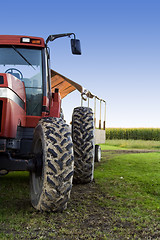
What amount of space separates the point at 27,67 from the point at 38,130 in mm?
1648

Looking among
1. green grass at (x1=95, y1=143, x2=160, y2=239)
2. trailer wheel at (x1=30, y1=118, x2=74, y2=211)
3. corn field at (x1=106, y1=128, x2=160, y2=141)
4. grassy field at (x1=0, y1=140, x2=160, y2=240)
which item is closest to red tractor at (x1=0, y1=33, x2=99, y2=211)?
trailer wheel at (x1=30, y1=118, x2=74, y2=211)

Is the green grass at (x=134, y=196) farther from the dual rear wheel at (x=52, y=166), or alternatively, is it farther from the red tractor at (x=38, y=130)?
the dual rear wheel at (x=52, y=166)

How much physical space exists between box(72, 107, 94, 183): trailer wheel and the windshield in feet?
3.08

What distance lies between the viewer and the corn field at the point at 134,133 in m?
35.2

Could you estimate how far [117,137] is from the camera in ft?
116

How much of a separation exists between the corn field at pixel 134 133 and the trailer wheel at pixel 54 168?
3190 centimetres

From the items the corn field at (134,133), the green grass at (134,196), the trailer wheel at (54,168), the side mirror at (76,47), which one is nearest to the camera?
the trailer wheel at (54,168)

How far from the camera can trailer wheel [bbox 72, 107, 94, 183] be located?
17.8ft

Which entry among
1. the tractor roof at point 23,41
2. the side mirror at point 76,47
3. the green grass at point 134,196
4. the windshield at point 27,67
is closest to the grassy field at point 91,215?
the green grass at point 134,196

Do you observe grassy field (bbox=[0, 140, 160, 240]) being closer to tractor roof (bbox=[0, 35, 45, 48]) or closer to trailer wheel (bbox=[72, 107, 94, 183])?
trailer wheel (bbox=[72, 107, 94, 183])

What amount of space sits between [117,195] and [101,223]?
5.17ft

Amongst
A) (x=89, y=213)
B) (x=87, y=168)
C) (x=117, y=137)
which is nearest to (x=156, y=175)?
(x=87, y=168)

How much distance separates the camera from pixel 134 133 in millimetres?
35438

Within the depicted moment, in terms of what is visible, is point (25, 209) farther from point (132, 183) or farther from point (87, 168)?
point (132, 183)
